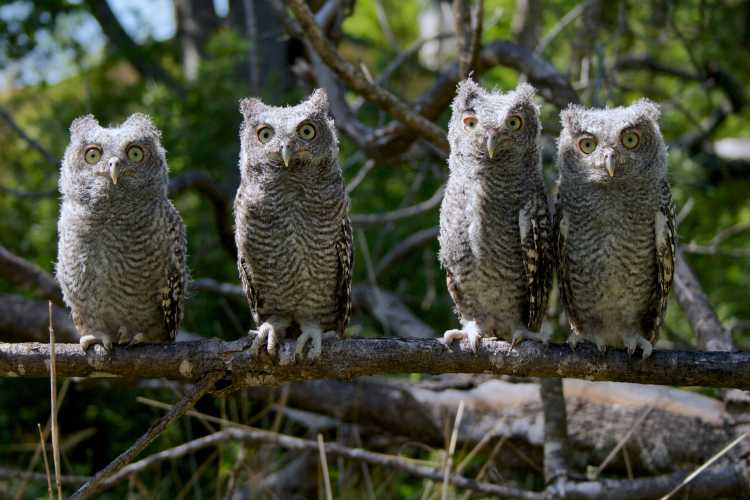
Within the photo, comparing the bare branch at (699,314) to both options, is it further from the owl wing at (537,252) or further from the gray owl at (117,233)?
the gray owl at (117,233)

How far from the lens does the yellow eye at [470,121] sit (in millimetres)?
3844

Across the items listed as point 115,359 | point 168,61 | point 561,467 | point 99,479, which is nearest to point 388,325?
point 561,467

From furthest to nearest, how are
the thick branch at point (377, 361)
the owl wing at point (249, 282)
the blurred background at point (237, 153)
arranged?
the blurred background at point (237, 153) → the owl wing at point (249, 282) → the thick branch at point (377, 361)

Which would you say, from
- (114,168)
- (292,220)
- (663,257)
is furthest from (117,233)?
(663,257)

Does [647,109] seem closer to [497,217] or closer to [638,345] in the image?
[497,217]

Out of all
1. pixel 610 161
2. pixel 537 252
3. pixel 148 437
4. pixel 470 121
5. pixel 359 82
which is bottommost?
pixel 148 437

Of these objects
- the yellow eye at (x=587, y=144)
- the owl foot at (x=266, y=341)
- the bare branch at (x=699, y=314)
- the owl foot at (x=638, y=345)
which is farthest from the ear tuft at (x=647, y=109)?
the owl foot at (x=266, y=341)

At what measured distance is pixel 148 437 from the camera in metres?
3.38

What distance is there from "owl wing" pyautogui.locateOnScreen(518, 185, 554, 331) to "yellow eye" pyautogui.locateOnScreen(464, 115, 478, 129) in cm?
41

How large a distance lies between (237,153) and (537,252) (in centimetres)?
451

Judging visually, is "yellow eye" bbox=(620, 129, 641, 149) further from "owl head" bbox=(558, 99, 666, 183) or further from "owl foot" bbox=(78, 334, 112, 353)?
"owl foot" bbox=(78, 334, 112, 353)

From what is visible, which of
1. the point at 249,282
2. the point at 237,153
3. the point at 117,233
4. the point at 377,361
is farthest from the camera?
the point at 237,153

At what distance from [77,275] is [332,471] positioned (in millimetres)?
3498

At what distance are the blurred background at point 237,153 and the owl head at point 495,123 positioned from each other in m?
1.84
